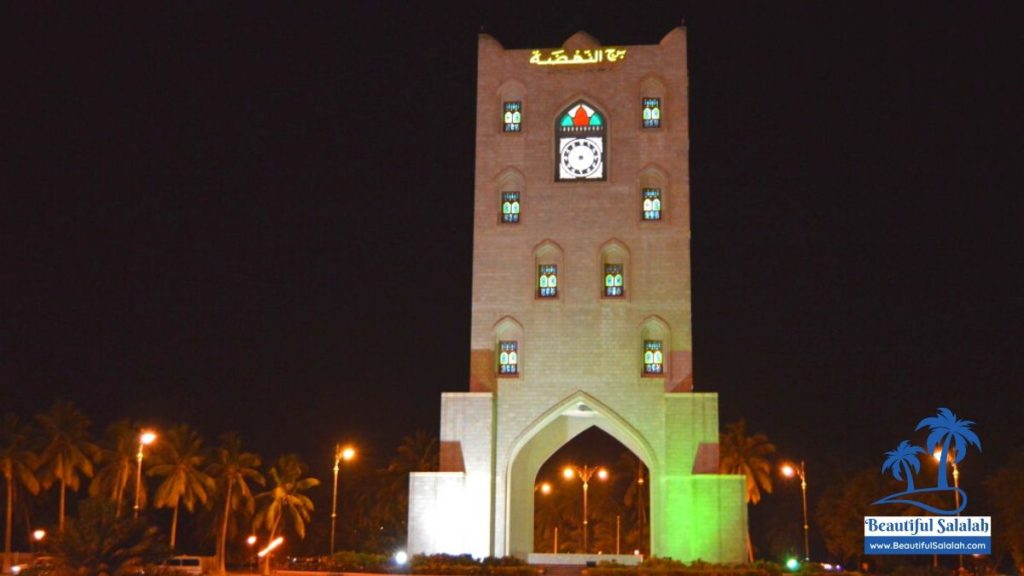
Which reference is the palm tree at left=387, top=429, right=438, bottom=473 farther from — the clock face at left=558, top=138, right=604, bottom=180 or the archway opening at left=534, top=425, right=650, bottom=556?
the clock face at left=558, top=138, right=604, bottom=180

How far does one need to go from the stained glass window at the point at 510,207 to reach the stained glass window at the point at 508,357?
3.97m

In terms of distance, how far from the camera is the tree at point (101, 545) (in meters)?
26.2

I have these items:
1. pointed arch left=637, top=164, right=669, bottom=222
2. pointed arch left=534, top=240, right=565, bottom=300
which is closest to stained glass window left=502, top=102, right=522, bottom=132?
pointed arch left=534, top=240, right=565, bottom=300

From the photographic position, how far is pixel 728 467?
168ft

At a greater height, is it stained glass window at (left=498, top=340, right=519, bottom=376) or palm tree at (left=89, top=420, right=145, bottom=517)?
stained glass window at (left=498, top=340, right=519, bottom=376)

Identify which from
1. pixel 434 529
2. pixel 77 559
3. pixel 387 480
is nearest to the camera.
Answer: pixel 77 559

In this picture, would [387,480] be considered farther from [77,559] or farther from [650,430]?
[77,559]

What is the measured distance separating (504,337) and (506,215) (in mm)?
3992

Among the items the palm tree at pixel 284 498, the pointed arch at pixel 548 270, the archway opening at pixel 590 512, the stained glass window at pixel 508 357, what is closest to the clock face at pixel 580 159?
the pointed arch at pixel 548 270

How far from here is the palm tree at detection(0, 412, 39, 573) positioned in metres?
46.5

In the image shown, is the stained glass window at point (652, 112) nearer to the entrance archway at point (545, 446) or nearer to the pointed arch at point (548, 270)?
the pointed arch at point (548, 270)

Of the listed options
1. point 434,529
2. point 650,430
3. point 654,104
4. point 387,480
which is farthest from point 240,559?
point 654,104

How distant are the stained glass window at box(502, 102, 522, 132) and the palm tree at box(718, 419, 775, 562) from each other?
1760 centimetres

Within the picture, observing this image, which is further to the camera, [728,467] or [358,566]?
[728,467]
